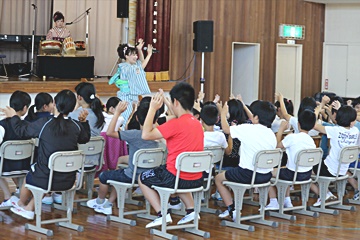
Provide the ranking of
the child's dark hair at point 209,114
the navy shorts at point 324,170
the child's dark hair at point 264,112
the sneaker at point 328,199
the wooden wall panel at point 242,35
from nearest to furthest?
1. the child's dark hair at point 264,112
2. the child's dark hair at point 209,114
3. the navy shorts at point 324,170
4. the sneaker at point 328,199
5. the wooden wall panel at point 242,35

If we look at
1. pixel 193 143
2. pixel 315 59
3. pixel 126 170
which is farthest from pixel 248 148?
pixel 315 59

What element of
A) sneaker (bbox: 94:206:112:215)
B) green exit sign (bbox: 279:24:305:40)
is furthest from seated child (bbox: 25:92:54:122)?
green exit sign (bbox: 279:24:305:40)

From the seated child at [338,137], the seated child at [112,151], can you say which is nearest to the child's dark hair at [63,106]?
the seated child at [112,151]

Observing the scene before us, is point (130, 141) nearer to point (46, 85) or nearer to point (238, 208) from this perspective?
point (238, 208)

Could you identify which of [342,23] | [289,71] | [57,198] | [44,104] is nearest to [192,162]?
[44,104]

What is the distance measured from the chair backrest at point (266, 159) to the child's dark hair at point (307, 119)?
59 centimetres

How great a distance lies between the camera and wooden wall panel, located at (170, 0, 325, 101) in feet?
42.7

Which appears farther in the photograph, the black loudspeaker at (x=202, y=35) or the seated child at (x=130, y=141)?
the black loudspeaker at (x=202, y=35)

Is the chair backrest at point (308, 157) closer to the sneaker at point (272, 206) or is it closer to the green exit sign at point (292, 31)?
the sneaker at point (272, 206)

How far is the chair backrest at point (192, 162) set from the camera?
18.6 ft

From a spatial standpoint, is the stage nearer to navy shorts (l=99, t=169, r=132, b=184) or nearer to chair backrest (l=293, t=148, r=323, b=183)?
navy shorts (l=99, t=169, r=132, b=184)

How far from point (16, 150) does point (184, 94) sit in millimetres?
1663

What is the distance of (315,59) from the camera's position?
15656 millimetres

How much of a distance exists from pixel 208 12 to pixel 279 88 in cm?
285
